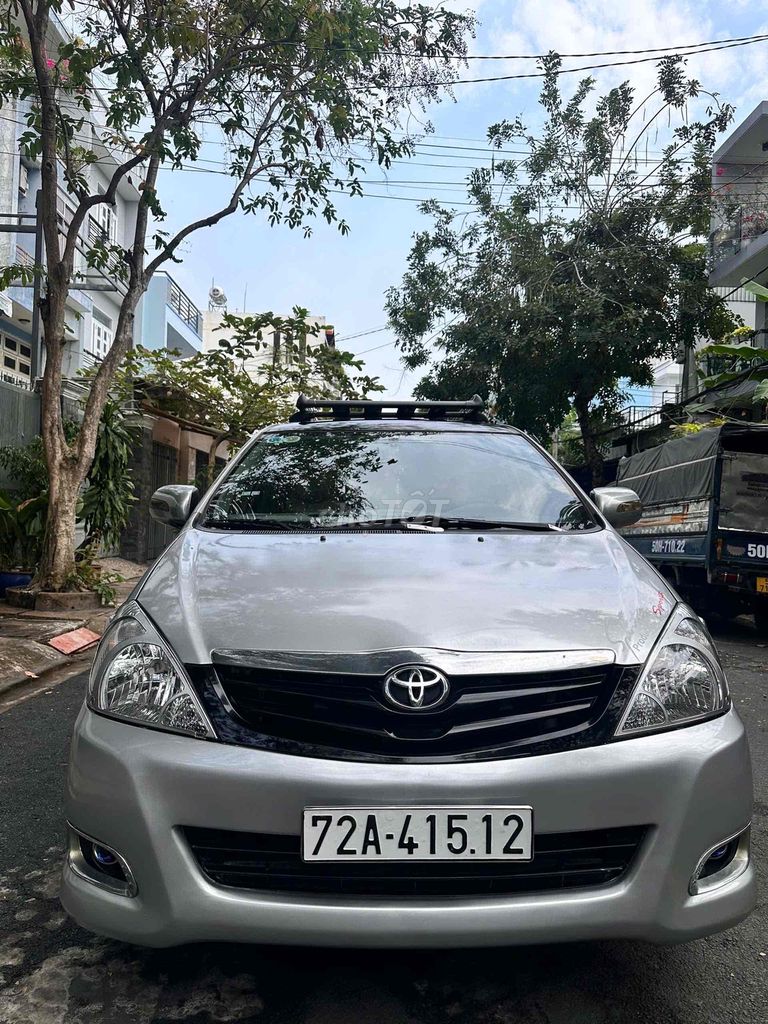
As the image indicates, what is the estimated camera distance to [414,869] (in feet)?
5.68

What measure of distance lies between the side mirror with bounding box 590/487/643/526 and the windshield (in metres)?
0.20

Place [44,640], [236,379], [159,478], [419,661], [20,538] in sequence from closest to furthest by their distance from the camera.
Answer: [419,661] → [44,640] → [20,538] → [236,379] → [159,478]

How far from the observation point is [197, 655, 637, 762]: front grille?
5.83ft

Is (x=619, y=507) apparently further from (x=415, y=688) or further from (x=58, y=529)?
(x=58, y=529)

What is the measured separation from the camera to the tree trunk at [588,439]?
19281 mm

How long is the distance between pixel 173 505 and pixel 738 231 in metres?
18.9

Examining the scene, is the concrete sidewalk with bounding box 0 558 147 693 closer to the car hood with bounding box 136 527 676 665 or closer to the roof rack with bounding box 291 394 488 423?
the roof rack with bounding box 291 394 488 423

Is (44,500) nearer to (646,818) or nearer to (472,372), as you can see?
(646,818)

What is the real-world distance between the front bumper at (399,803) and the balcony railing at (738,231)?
18.8 meters

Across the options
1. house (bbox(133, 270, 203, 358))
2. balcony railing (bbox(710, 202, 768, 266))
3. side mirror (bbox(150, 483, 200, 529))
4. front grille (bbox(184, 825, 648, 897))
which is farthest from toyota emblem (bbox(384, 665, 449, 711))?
house (bbox(133, 270, 203, 358))

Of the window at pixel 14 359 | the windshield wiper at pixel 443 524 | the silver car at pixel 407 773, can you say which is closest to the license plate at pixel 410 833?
the silver car at pixel 407 773

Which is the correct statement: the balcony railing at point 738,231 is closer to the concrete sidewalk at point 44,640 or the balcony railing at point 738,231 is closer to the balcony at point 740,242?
the balcony at point 740,242

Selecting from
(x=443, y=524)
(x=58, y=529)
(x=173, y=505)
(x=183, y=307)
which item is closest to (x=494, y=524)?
(x=443, y=524)

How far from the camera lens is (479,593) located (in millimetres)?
2096
